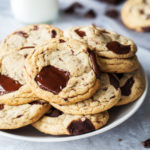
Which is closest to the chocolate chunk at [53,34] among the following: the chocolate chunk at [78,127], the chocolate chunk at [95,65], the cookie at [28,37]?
the cookie at [28,37]

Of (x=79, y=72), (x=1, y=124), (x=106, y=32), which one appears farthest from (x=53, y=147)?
(x=106, y=32)

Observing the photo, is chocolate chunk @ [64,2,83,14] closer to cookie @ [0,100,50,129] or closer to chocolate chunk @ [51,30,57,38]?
chocolate chunk @ [51,30,57,38]

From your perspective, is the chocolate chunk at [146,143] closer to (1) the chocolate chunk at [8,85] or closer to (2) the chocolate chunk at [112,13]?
(1) the chocolate chunk at [8,85]

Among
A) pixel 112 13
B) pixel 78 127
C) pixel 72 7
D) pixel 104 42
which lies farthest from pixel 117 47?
pixel 72 7

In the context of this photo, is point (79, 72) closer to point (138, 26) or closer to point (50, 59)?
point (50, 59)

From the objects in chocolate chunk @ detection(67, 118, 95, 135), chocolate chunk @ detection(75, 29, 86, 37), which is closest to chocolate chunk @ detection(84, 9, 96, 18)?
chocolate chunk @ detection(75, 29, 86, 37)

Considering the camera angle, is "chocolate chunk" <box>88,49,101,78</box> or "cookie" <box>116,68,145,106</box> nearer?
"chocolate chunk" <box>88,49,101,78</box>

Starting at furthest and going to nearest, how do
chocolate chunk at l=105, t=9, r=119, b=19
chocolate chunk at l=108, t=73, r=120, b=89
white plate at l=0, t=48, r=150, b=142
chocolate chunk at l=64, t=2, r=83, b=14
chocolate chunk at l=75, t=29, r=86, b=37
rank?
chocolate chunk at l=64, t=2, r=83, b=14
chocolate chunk at l=105, t=9, r=119, b=19
chocolate chunk at l=75, t=29, r=86, b=37
chocolate chunk at l=108, t=73, r=120, b=89
white plate at l=0, t=48, r=150, b=142
